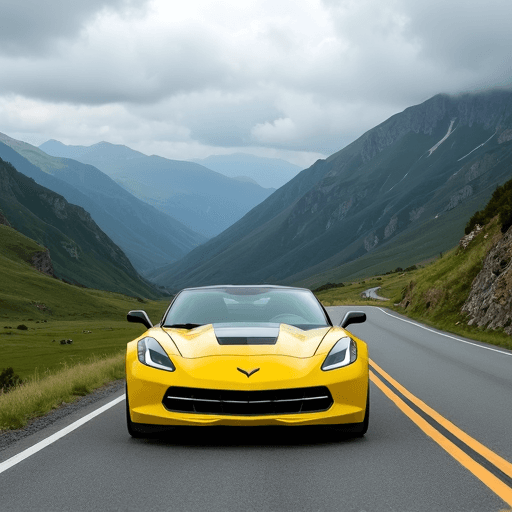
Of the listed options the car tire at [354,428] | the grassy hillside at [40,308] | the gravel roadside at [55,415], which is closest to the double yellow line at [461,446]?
the car tire at [354,428]

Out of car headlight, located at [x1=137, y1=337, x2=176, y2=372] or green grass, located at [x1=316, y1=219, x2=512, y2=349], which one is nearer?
car headlight, located at [x1=137, y1=337, x2=176, y2=372]

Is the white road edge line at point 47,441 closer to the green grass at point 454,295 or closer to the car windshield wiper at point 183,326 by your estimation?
the car windshield wiper at point 183,326

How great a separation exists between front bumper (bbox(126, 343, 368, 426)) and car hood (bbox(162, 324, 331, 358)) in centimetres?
12

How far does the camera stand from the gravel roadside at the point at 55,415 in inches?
274

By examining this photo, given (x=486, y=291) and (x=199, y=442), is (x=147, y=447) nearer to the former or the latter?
(x=199, y=442)

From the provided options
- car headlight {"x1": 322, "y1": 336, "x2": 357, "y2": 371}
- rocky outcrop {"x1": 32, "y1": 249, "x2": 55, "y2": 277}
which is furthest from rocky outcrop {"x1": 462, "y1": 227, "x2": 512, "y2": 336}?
rocky outcrop {"x1": 32, "y1": 249, "x2": 55, "y2": 277}

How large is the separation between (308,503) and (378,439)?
2211 millimetres

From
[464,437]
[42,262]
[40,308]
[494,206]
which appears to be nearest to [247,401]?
→ [464,437]

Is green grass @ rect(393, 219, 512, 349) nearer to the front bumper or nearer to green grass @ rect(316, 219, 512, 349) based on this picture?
green grass @ rect(316, 219, 512, 349)

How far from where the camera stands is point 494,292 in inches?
951

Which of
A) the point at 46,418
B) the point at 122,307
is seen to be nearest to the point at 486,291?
the point at 46,418

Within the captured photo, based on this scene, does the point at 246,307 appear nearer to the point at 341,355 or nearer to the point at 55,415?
the point at 341,355

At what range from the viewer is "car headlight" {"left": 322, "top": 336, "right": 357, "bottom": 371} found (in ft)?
20.8

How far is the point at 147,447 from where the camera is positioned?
6.29m
